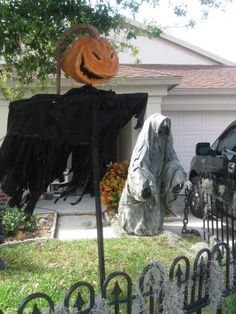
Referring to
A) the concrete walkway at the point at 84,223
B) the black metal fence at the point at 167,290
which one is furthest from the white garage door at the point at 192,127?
the black metal fence at the point at 167,290

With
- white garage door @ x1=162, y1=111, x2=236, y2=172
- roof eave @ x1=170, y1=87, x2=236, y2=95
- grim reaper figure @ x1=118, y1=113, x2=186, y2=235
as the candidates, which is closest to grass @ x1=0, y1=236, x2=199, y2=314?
grim reaper figure @ x1=118, y1=113, x2=186, y2=235

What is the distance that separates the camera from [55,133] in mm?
3072

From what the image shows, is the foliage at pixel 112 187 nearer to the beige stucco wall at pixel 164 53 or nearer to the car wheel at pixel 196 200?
the car wheel at pixel 196 200

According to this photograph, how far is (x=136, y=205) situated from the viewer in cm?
716

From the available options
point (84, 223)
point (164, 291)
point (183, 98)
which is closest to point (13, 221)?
point (84, 223)

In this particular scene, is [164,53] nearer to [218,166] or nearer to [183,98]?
[183,98]

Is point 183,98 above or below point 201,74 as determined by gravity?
below

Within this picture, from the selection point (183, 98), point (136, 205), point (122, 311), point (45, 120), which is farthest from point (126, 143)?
point (45, 120)

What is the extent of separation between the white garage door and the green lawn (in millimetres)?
5858

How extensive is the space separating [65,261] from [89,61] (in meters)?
3.28

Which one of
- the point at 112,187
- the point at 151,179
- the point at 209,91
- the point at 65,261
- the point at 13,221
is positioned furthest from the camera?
the point at 209,91

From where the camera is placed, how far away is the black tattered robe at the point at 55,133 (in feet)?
9.82

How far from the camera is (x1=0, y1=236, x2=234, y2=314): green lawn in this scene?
466cm

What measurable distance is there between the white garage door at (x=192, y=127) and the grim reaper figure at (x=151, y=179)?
5.55m
